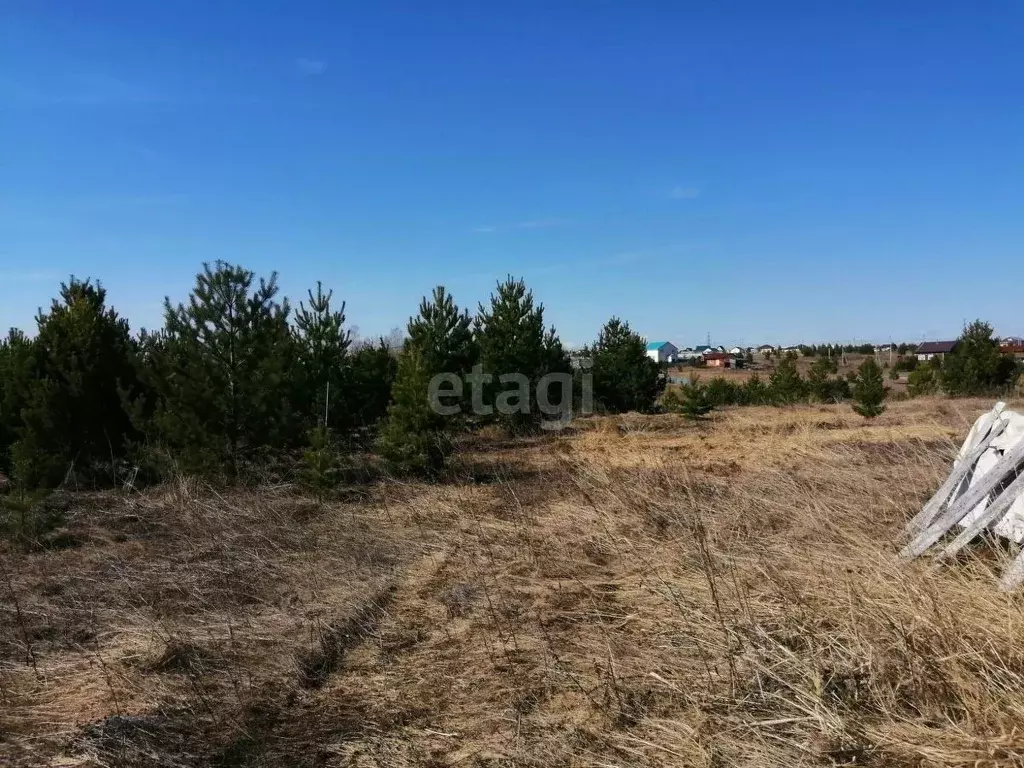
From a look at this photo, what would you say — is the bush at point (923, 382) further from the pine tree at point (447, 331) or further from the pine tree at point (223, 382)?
the pine tree at point (223, 382)

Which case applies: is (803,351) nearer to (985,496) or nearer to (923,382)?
(923,382)

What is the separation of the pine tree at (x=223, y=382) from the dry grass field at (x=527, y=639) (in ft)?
4.63

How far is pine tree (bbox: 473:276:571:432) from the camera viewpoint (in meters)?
15.3

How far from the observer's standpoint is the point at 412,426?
358 inches

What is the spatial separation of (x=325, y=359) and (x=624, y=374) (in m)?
8.59

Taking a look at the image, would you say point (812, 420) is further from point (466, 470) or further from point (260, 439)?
point (260, 439)

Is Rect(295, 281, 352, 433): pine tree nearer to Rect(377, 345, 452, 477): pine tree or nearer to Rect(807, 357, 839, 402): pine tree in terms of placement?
Rect(377, 345, 452, 477): pine tree

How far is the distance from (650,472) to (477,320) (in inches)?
368

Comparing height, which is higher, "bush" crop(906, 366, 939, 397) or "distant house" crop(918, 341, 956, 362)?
"distant house" crop(918, 341, 956, 362)

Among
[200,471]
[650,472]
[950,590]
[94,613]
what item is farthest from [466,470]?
[950,590]

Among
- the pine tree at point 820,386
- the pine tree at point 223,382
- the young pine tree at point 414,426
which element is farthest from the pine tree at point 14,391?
the pine tree at point 820,386

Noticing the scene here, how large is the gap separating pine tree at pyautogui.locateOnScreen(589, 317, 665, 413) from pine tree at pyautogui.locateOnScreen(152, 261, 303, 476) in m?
11.2

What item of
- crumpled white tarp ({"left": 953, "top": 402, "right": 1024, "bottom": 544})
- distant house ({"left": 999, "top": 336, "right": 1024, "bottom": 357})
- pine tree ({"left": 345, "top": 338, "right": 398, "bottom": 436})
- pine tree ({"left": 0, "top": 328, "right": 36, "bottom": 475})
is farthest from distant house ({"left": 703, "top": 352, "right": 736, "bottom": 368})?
crumpled white tarp ({"left": 953, "top": 402, "right": 1024, "bottom": 544})

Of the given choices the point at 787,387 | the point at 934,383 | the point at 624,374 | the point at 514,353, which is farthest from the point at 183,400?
the point at 934,383
